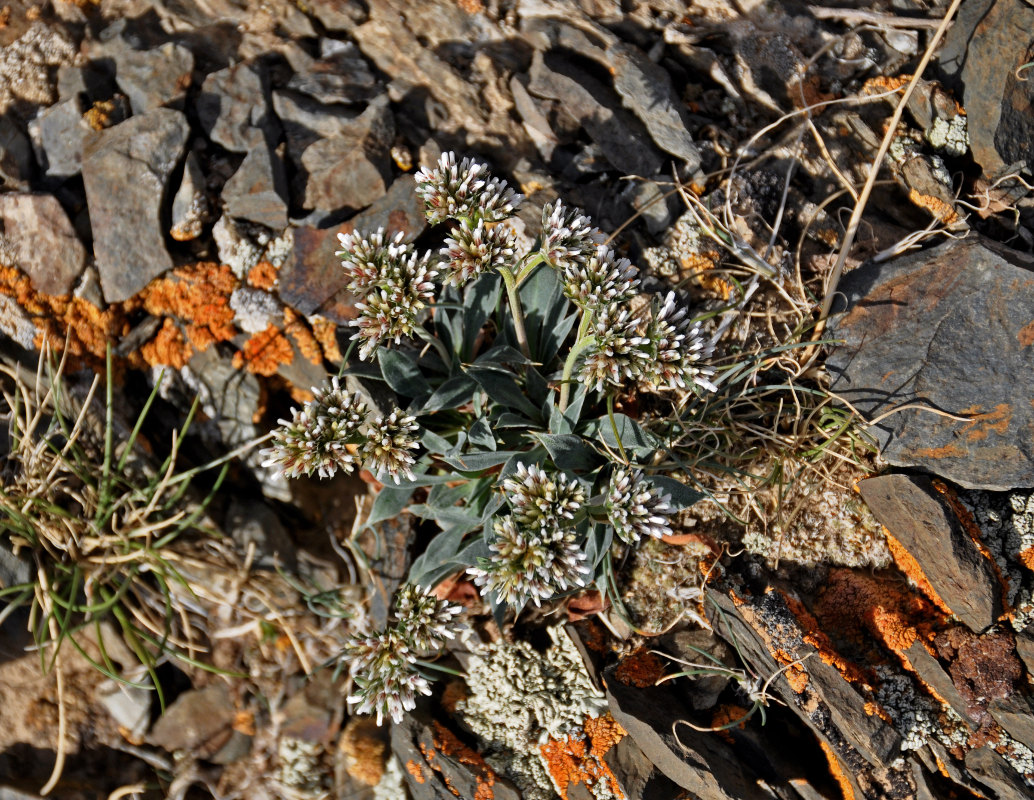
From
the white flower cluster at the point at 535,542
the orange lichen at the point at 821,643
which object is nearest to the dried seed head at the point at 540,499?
the white flower cluster at the point at 535,542

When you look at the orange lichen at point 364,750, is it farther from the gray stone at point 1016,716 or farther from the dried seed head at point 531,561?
the gray stone at point 1016,716

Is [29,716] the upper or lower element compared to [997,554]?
lower

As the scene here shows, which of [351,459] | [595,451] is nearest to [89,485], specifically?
[351,459]

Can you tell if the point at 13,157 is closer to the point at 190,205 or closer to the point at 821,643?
the point at 190,205

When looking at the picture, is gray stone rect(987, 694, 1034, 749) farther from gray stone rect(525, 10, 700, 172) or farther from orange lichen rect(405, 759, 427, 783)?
gray stone rect(525, 10, 700, 172)

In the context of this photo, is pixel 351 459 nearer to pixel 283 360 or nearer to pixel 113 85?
pixel 283 360

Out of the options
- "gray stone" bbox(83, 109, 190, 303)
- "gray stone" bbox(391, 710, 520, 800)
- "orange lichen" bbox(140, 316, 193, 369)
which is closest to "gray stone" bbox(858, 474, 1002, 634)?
"gray stone" bbox(391, 710, 520, 800)
